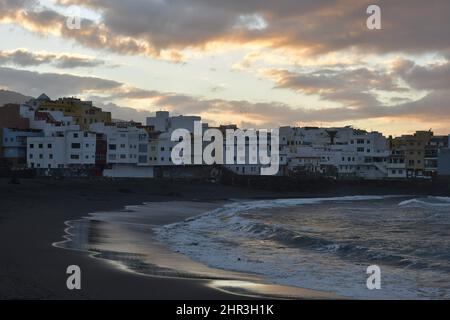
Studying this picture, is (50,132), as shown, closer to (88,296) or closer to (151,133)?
(151,133)

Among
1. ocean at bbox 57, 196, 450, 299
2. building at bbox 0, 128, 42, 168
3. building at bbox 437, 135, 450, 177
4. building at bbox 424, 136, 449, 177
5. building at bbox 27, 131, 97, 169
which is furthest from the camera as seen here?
building at bbox 424, 136, 449, 177

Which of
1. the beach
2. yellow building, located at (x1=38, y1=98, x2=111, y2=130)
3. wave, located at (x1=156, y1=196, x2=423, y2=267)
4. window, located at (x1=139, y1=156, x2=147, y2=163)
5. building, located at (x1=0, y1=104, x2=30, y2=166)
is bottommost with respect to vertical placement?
wave, located at (x1=156, y1=196, x2=423, y2=267)

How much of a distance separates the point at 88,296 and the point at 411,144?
99.9 m

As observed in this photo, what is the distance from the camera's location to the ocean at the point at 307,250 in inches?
612

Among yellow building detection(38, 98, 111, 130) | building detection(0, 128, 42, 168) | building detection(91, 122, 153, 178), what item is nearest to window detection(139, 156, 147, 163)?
building detection(91, 122, 153, 178)

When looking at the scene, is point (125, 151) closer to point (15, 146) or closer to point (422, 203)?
point (15, 146)

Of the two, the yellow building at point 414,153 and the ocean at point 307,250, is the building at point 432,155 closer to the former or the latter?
the yellow building at point 414,153

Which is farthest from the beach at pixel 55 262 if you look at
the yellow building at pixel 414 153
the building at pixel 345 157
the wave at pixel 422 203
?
the yellow building at pixel 414 153

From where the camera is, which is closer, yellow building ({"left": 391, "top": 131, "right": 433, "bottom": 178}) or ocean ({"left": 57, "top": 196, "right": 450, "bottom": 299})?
ocean ({"left": 57, "top": 196, "right": 450, "bottom": 299})

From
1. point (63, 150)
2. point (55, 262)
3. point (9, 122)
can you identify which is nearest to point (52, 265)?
point (55, 262)

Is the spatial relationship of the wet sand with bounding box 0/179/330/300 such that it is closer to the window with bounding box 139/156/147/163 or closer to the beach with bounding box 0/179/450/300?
the beach with bounding box 0/179/450/300

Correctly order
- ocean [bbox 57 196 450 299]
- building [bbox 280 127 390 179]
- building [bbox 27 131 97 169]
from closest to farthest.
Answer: ocean [bbox 57 196 450 299]
building [bbox 27 131 97 169]
building [bbox 280 127 390 179]

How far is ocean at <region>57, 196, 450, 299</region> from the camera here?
15.5 metres
